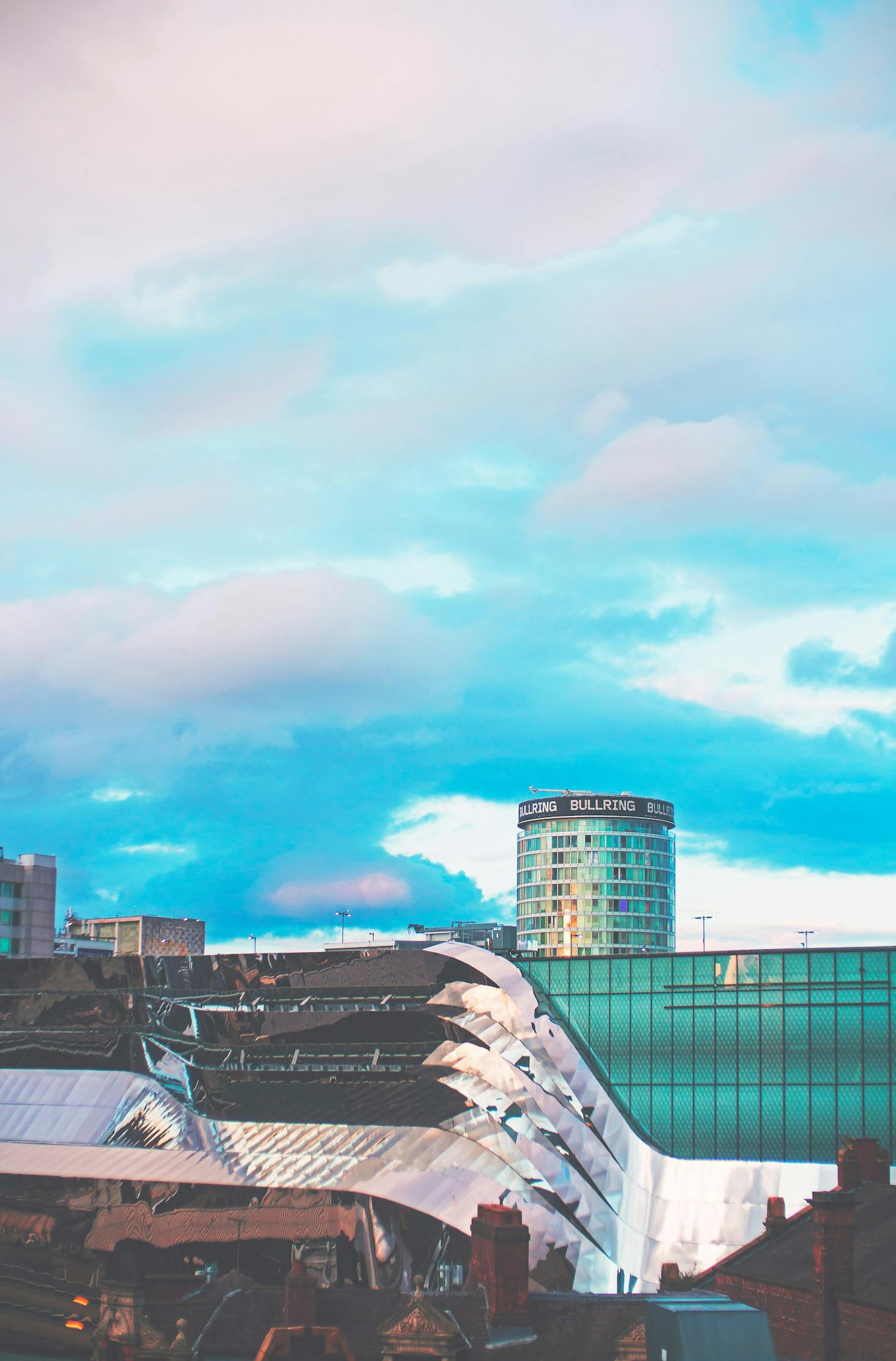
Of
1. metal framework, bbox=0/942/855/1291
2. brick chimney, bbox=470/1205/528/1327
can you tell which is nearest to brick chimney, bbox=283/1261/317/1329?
brick chimney, bbox=470/1205/528/1327

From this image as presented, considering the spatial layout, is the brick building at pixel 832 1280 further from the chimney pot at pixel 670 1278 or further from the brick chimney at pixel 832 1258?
the chimney pot at pixel 670 1278

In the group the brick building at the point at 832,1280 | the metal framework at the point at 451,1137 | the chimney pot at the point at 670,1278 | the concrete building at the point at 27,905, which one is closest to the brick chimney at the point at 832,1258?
the brick building at the point at 832,1280

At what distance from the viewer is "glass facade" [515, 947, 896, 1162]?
6962cm

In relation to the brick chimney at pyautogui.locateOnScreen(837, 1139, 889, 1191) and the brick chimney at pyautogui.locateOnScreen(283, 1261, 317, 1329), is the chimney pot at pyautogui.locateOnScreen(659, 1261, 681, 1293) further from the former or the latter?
the brick chimney at pyautogui.locateOnScreen(283, 1261, 317, 1329)

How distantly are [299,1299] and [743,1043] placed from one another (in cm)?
3767

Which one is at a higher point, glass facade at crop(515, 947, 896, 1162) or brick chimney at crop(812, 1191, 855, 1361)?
glass facade at crop(515, 947, 896, 1162)

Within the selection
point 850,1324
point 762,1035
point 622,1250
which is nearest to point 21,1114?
point 622,1250

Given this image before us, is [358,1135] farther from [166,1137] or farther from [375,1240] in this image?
[166,1137]

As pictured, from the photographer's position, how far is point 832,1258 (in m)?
40.0

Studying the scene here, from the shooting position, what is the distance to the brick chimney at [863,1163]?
2002 inches

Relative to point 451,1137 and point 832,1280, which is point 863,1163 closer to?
point 832,1280

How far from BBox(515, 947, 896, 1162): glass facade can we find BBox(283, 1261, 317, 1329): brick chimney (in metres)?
36.4

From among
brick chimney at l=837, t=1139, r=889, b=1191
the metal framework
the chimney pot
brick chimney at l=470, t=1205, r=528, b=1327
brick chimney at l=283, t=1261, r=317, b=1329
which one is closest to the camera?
brick chimney at l=283, t=1261, r=317, b=1329

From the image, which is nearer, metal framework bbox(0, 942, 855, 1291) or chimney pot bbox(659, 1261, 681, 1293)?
chimney pot bbox(659, 1261, 681, 1293)
